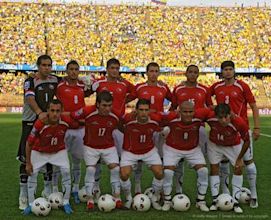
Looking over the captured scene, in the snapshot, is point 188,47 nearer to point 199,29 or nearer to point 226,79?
point 199,29

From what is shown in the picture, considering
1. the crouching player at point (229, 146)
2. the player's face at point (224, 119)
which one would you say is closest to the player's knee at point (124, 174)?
the crouching player at point (229, 146)

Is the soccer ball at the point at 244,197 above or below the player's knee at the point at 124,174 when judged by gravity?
below

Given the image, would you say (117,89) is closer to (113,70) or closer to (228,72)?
(113,70)

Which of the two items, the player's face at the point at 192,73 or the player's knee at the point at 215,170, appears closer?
the player's knee at the point at 215,170

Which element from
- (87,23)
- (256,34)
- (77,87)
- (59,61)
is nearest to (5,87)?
(59,61)

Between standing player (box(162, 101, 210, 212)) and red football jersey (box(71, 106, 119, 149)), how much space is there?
2.64 feet

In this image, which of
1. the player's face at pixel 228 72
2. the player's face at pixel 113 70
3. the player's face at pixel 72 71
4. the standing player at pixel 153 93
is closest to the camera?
the player's face at pixel 228 72

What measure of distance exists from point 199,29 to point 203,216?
1578 inches

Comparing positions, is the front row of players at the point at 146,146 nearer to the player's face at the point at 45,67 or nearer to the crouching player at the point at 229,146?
the crouching player at the point at 229,146

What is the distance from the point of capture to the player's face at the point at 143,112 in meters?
6.61

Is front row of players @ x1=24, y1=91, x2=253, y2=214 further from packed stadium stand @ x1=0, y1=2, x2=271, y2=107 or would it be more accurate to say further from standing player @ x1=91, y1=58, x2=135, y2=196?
packed stadium stand @ x1=0, y1=2, x2=271, y2=107

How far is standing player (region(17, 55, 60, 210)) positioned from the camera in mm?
6680

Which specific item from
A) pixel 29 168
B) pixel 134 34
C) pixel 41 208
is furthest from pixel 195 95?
pixel 134 34

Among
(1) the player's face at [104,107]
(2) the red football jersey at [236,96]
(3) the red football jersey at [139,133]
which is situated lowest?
(3) the red football jersey at [139,133]
